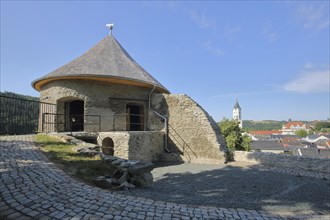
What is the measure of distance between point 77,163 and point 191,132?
665cm

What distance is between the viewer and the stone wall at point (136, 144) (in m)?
9.58

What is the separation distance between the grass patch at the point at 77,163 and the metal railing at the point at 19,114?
3.78 metres

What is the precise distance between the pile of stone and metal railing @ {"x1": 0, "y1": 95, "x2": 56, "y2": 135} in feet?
19.4

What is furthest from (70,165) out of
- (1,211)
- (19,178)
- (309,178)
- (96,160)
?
(309,178)

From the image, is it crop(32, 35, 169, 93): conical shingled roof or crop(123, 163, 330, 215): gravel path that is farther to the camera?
crop(32, 35, 169, 93): conical shingled roof

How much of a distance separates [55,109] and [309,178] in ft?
37.3

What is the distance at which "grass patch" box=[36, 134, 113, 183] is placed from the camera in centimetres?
503

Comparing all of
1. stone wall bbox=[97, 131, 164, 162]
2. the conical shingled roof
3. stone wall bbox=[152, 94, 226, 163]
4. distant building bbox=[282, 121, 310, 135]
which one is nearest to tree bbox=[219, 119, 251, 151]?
the conical shingled roof

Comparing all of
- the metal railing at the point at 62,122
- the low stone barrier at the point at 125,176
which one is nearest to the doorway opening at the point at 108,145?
the metal railing at the point at 62,122

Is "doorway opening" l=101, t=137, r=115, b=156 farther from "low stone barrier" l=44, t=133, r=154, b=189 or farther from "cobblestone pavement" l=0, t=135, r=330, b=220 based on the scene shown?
"cobblestone pavement" l=0, t=135, r=330, b=220

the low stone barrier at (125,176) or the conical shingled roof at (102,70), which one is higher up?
the conical shingled roof at (102,70)

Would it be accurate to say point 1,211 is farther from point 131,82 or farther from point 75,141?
point 131,82

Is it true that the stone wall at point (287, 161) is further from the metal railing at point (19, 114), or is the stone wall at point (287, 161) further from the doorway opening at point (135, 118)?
the metal railing at point (19, 114)

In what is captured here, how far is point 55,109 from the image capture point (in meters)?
11.7
